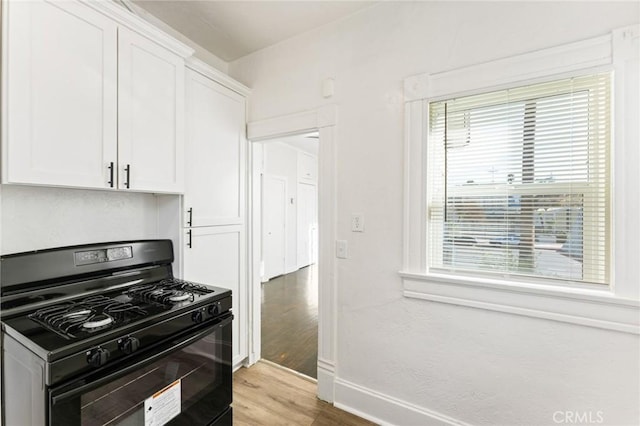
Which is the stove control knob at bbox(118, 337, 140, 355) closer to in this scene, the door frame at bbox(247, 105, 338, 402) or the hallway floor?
the door frame at bbox(247, 105, 338, 402)

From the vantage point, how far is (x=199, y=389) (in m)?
1.49

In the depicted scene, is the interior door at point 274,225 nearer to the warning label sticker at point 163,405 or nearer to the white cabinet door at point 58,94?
the white cabinet door at point 58,94

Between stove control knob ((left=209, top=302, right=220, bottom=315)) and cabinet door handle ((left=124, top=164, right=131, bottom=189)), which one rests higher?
cabinet door handle ((left=124, top=164, right=131, bottom=189))

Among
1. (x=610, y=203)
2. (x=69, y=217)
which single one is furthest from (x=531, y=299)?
(x=69, y=217)

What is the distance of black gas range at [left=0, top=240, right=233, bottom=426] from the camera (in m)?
1.04

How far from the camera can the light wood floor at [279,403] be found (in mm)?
1916

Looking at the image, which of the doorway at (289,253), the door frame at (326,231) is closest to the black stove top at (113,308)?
the door frame at (326,231)

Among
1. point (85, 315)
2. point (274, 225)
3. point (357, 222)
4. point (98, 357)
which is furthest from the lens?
point (274, 225)

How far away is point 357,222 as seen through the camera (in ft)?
6.63

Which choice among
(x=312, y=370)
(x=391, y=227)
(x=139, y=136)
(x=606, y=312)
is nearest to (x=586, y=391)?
(x=606, y=312)

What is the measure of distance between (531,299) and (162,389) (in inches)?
A: 76.1

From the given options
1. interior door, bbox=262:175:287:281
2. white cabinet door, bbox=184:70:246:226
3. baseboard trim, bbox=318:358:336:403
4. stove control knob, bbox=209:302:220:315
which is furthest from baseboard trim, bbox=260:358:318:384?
interior door, bbox=262:175:287:281

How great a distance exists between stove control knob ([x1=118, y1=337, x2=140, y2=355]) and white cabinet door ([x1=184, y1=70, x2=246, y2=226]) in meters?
0.95

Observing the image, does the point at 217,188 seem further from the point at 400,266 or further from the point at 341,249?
the point at 400,266
